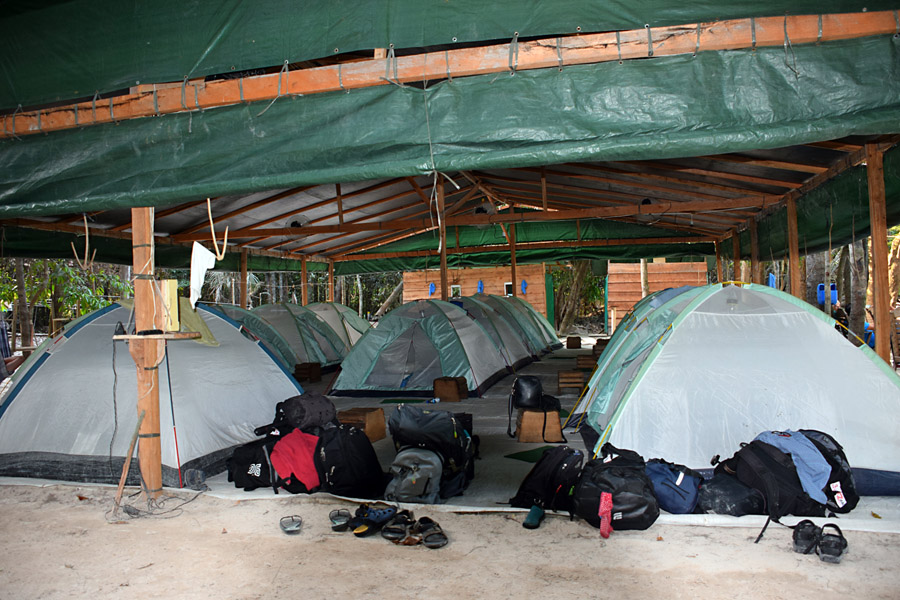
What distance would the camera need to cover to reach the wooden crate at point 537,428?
5848mm

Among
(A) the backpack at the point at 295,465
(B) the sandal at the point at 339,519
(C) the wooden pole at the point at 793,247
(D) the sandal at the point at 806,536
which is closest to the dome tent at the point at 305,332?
(A) the backpack at the point at 295,465

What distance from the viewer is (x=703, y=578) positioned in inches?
115

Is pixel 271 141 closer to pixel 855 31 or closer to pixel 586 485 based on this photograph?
pixel 586 485

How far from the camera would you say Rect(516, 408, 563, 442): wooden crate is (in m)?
5.85

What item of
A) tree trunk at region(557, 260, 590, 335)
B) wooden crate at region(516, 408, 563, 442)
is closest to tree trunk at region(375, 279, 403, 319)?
tree trunk at region(557, 260, 590, 335)

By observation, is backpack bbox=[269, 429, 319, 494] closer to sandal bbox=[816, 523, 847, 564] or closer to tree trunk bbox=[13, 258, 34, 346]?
sandal bbox=[816, 523, 847, 564]

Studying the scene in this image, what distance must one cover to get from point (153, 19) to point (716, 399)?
4701 mm

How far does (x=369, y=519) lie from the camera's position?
362 cm

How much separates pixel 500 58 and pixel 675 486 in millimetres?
2837

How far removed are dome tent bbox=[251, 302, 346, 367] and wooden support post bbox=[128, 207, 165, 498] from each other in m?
6.64

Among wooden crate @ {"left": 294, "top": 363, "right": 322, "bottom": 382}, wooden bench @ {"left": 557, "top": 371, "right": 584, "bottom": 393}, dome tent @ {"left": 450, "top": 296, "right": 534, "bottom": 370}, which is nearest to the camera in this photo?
wooden bench @ {"left": 557, "top": 371, "right": 584, "bottom": 393}

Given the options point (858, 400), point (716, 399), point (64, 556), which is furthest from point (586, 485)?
point (64, 556)

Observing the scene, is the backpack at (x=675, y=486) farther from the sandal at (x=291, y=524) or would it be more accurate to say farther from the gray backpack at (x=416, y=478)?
the sandal at (x=291, y=524)

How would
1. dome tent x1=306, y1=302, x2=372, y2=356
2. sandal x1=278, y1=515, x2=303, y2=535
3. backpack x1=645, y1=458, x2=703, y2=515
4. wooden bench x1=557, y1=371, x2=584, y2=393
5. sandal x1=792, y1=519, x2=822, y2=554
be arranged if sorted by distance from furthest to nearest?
dome tent x1=306, y1=302, x2=372, y2=356 < wooden bench x1=557, y1=371, x2=584, y2=393 < backpack x1=645, y1=458, x2=703, y2=515 < sandal x1=278, y1=515, x2=303, y2=535 < sandal x1=792, y1=519, x2=822, y2=554
